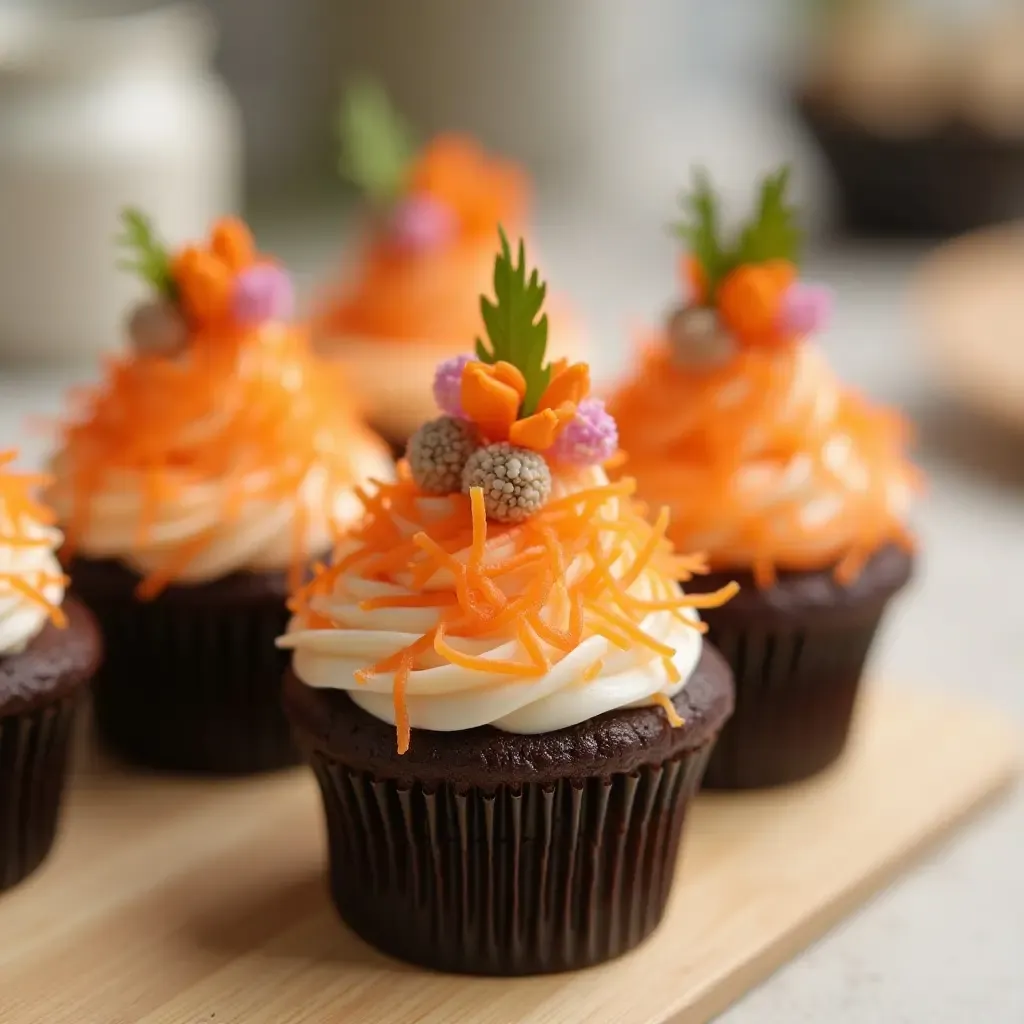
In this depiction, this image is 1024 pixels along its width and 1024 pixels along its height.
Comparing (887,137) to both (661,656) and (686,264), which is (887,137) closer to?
(686,264)

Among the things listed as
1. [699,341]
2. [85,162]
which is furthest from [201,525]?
[85,162]

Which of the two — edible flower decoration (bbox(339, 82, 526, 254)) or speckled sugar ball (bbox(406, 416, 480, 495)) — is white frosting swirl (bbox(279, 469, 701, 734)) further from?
edible flower decoration (bbox(339, 82, 526, 254))

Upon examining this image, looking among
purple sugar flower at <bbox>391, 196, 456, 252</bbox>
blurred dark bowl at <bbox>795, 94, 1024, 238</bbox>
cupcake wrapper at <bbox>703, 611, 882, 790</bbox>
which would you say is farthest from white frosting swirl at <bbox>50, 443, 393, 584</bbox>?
blurred dark bowl at <bbox>795, 94, 1024, 238</bbox>

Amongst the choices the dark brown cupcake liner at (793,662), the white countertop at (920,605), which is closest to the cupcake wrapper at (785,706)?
the dark brown cupcake liner at (793,662)

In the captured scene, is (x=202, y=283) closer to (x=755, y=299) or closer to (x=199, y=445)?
(x=199, y=445)

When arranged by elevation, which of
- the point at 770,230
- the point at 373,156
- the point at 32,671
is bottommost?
the point at 32,671

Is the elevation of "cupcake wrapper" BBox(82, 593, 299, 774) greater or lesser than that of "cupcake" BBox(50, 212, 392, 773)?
lesser

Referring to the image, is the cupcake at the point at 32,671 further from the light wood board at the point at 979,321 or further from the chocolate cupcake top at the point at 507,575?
the light wood board at the point at 979,321
